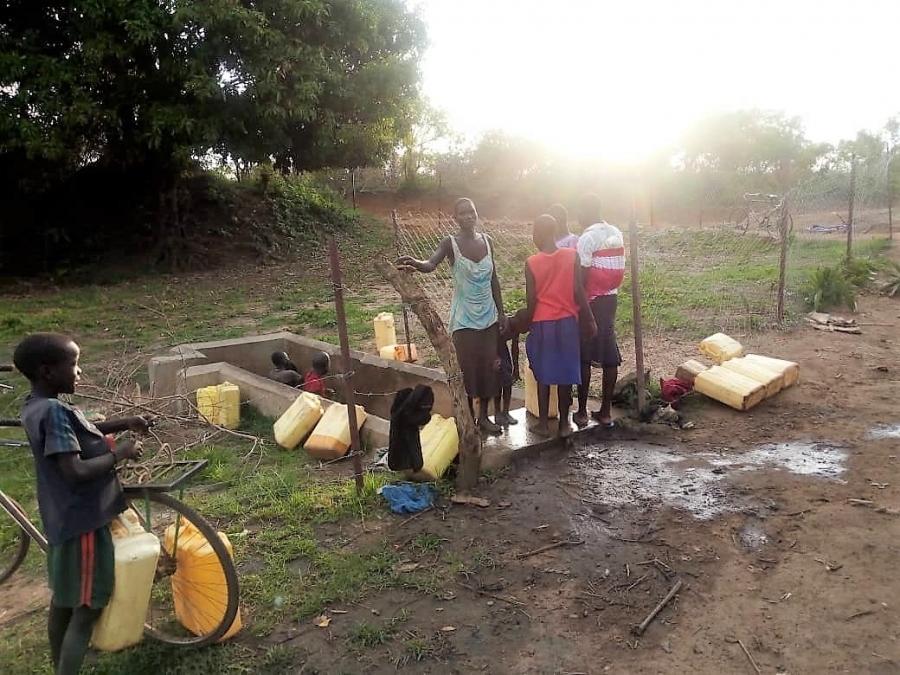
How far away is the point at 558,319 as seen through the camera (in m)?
4.39

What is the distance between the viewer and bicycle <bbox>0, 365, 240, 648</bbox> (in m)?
2.65

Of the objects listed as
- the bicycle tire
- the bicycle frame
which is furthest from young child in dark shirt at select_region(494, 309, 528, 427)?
the bicycle tire

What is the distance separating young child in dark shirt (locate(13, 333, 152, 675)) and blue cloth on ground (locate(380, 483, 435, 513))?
166 centimetres

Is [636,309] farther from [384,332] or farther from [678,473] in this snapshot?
[384,332]

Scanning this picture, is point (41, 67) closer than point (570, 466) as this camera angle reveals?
No

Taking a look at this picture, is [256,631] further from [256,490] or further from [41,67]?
[41,67]

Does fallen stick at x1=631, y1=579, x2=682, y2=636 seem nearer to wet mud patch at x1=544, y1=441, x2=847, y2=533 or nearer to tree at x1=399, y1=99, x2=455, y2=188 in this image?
wet mud patch at x1=544, y1=441, x2=847, y2=533

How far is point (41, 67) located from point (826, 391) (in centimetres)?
1259

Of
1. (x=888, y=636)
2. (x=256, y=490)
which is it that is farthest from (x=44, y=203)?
Result: (x=888, y=636)

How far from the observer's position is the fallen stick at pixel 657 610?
2705 millimetres

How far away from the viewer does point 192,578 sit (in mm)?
2797

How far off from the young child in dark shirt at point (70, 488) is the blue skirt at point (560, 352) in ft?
8.74

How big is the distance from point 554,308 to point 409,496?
61.2 inches

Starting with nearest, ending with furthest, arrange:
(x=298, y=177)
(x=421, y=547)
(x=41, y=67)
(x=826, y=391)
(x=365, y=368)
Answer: (x=421, y=547), (x=826, y=391), (x=365, y=368), (x=41, y=67), (x=298, y=177)
